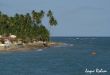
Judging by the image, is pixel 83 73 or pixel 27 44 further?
pixel 27 44

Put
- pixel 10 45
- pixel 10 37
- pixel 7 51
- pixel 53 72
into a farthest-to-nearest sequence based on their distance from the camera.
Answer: pixel 10 37
pixel 10 45
pixel 7 51
pixel 53 72

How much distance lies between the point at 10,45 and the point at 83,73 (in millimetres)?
93032

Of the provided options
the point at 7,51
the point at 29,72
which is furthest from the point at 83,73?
the point at 7,51

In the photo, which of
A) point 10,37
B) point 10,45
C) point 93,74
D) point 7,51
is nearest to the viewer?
point 93,74

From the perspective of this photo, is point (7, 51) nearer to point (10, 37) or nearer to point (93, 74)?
point (10, 37)

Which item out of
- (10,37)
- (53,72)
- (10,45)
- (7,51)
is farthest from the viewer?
(10,37)

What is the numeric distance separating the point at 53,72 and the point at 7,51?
75.8 m

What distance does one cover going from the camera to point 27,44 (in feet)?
644

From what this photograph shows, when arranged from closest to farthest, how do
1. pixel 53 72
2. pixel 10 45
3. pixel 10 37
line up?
pixel 53 72 → pixel 10 45 → pixel 10 37

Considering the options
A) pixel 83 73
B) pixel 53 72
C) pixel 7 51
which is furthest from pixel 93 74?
pixel 7 51

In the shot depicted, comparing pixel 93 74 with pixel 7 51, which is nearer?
pixel 93 74

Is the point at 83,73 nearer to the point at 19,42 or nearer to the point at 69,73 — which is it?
the point at 69,73

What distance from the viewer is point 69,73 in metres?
90.0

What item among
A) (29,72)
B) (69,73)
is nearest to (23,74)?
(29,72)
